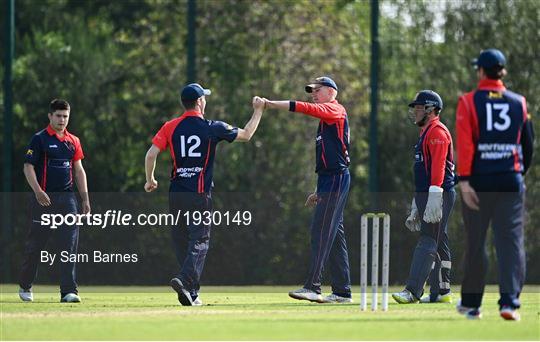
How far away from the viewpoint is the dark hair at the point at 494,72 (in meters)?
10.3

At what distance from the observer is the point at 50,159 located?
1348 centimetres

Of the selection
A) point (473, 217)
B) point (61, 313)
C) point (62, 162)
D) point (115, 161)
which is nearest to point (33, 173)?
point (62, 162)

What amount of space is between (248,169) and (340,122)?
25.0 ft

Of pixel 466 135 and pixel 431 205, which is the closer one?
pixel 466 135

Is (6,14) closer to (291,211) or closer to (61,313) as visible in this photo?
(291,211)

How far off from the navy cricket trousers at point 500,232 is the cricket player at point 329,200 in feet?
8.02

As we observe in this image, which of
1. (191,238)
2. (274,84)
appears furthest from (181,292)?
(274,84)

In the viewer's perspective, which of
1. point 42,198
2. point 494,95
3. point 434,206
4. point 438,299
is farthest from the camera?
point 42,198

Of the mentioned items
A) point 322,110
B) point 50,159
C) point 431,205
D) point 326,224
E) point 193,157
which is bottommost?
point 326,224

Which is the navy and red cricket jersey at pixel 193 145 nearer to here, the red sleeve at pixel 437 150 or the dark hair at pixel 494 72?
the red sleeve at pixel 437 150

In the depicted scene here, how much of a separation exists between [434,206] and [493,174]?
6.12ft

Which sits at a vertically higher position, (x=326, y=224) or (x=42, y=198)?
(x=42, y=198)

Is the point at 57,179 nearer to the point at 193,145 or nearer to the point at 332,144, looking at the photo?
the point at 193,145

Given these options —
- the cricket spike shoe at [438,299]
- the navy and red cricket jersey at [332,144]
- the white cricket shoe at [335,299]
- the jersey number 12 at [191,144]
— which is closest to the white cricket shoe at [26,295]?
the jersey number 12 at [191,144]
